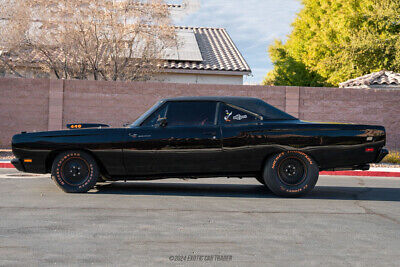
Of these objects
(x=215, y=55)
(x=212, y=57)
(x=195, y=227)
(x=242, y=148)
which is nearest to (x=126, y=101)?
(x=212, y=57)

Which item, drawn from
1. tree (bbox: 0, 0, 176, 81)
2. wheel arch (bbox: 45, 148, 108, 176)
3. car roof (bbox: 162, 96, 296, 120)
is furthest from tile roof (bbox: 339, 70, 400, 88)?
wheel arch (bbox: 45, 148, 108, 176)

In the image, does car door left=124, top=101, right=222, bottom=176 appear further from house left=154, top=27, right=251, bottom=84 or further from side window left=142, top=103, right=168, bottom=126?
house left=154, top=27, right=251, bottom=84

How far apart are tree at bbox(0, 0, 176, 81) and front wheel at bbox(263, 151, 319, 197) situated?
409 inches

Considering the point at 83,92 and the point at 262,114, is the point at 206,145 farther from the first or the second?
the point at 83,92

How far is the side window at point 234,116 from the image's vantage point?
8.13 m

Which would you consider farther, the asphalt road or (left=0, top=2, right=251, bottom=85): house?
(left=0, top=2, right=251, bottom=85): house

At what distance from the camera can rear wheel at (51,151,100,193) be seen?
A: 7.93 m

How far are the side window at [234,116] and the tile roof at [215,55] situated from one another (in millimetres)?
11321

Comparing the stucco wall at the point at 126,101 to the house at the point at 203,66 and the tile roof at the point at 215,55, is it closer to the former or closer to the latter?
the tile roof at the point at 215,55

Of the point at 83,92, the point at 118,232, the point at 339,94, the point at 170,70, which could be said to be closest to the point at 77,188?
the point at 118,232

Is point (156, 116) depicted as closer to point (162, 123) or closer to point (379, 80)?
point (162, 123)

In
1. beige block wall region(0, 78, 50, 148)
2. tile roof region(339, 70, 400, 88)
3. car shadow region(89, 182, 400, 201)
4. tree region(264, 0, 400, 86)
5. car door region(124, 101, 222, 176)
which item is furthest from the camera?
tree region(264, 0, 400, 86)

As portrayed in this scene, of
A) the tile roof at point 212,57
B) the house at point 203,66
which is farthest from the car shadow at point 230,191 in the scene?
the house at point 203,66

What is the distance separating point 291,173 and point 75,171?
12.1 ft
